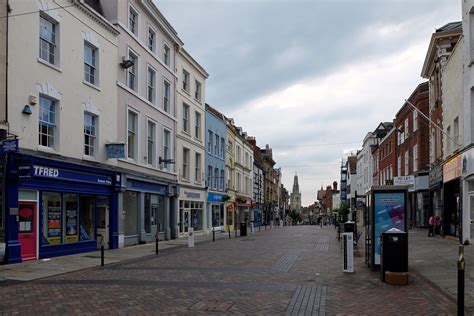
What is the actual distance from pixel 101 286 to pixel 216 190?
30.9 metres

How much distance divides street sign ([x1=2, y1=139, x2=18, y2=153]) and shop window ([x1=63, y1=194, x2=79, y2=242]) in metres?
4.42

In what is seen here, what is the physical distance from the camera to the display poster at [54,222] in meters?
18.5

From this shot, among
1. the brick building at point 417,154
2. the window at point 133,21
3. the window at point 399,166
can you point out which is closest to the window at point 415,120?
the brick building at point 417,154

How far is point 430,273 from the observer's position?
1309 centimetres

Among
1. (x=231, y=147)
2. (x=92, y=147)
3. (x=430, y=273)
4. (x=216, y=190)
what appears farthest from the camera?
(x=231, y=147)

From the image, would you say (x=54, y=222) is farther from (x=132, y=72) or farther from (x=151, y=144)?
(x=151, y=144)

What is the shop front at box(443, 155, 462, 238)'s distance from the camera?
2471cm

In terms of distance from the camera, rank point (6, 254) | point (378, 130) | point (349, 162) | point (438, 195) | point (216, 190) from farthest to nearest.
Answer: point (349, 162) → point (378, 130) → point (216, 190) → point (438, 195) → point (6, 254)

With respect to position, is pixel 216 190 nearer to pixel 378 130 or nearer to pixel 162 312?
pixel 378 130

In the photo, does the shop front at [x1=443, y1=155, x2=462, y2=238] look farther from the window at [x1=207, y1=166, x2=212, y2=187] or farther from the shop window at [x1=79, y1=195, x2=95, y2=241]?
the window at [x1=207, y1=166, x2=212, y2=187]

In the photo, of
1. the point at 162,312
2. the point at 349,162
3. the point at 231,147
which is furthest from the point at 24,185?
the point at 349,162

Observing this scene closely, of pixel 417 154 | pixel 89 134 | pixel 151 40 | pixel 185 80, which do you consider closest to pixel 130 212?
pixel 89 134

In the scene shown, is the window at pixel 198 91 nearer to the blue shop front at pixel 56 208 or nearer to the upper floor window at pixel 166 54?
the upper floor window at pixel 166 54

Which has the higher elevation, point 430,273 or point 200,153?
point 200,153
